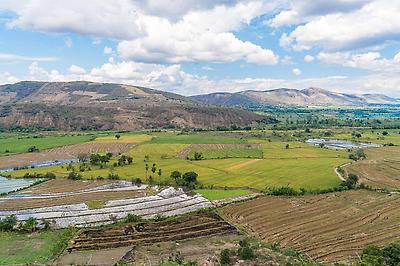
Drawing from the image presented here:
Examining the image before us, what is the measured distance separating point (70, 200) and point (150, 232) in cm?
2155

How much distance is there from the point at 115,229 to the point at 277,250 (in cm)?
2052

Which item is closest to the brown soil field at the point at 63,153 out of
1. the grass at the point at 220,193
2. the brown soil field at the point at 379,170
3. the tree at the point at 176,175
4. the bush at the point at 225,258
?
the tree at the point at 176,175

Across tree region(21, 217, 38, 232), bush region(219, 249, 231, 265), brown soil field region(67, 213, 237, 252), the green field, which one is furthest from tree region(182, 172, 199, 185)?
bush region(219, 249, 231, 265)

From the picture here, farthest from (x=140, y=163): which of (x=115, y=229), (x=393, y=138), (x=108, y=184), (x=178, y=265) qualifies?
(x=393, y=138)

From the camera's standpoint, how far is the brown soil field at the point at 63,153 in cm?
10444

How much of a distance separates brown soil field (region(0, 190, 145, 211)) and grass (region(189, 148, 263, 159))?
3775 cm

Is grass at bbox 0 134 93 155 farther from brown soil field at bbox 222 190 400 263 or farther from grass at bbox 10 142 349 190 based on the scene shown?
brown soil field at bbox 222 190 400 263

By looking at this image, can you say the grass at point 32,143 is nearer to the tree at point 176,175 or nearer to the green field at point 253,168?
the green field at point 253,168

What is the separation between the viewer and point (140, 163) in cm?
9688

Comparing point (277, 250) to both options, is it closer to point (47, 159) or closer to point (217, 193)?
point (217, 193)

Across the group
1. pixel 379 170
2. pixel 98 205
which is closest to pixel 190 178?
pixel 98 205

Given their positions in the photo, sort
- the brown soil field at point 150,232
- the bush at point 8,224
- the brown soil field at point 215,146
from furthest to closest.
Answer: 1. the brown soil field at point 215,146
2. the bush at point 8,224
3. the brown soil field at point 150,232

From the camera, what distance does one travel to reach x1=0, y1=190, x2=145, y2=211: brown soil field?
2466 inches

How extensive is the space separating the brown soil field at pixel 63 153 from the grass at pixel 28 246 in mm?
54914
